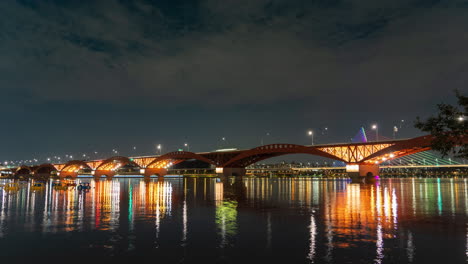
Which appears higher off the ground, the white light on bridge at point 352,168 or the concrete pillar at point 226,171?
the white light on bridge at point 352,168

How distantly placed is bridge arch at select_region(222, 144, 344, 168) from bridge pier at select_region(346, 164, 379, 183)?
17.6 feet

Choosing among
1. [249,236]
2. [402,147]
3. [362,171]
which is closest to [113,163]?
[362,171]

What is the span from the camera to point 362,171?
303ft

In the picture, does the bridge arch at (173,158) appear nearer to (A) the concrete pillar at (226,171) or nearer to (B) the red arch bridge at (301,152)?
(B) the red arch bridge at (301,152)

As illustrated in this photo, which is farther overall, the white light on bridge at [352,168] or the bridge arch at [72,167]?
the bridge arch at [72,167]

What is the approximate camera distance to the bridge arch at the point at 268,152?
105125 millimetres

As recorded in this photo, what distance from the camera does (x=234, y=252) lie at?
12156mm

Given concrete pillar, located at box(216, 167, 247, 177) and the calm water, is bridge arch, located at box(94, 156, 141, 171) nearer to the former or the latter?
concrete pillar, located at box(216, 167, 247, 177)

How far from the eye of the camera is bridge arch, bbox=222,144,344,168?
345ft

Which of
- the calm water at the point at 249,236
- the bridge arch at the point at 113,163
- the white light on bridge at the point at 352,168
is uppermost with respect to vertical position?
the bridge arch at the point at 113,163

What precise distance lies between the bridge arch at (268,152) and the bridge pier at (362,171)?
536 centimetres

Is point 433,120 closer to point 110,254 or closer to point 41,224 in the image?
point 110,254

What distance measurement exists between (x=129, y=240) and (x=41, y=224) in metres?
7.44

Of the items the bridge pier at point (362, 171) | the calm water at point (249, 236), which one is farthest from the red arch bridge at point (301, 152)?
the calm water at point (249, 236)
